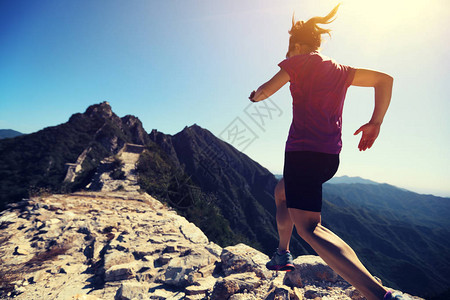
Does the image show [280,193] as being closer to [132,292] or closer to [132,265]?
[132,292]

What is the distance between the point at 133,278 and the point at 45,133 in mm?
55300

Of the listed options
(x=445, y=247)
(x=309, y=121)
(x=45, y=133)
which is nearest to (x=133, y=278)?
(x=309, y=121)

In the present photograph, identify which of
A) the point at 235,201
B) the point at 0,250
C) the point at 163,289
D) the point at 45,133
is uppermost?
the point at 45,133

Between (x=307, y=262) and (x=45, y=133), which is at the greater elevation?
(x=45, y=133)

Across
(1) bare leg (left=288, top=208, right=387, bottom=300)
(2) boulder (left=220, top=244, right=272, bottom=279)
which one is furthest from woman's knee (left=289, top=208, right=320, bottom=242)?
(2) boulder (left=220, top=244, right=272, bottom=279)

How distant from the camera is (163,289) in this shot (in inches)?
104

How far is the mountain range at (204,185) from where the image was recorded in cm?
1780

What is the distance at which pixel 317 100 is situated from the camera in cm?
129

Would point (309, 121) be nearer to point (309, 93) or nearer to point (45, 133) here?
point (309, 93)

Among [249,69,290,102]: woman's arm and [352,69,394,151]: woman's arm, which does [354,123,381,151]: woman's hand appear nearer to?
[352,69,394,151]: woman's arm

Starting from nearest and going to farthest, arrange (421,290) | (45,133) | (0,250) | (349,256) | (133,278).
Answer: (349,256), (133,278), (0,250), (45,133), (421,290)

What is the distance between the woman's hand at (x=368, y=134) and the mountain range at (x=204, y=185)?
10436 millimetres

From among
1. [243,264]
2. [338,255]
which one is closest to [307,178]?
[338,255]

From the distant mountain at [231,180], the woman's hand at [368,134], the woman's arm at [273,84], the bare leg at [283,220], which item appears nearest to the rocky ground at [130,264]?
the bare leg at [283,220]
